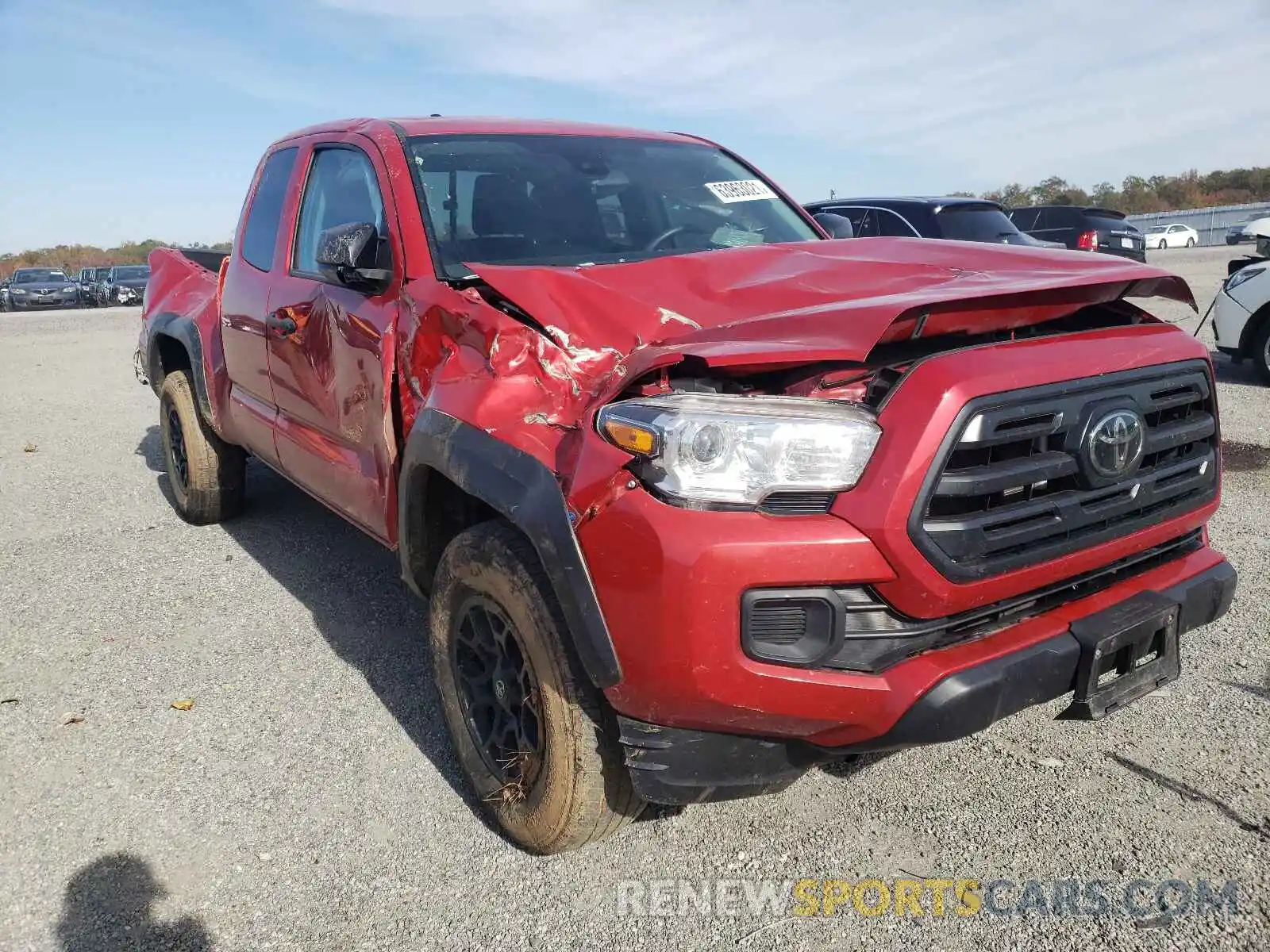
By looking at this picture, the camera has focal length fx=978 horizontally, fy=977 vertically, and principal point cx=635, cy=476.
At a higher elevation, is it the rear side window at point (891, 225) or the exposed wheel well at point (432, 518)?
the rear side window at point (891, 225)

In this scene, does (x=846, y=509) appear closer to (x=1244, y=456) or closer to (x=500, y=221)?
(x=500, y=221)

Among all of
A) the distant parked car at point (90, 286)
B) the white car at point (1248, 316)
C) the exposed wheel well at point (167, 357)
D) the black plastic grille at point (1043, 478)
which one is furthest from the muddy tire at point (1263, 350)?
the distant parked car at point (90, 286)

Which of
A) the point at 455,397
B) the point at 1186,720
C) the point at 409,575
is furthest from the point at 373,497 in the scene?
the point at 1186,720

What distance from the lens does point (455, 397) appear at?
8.55ft

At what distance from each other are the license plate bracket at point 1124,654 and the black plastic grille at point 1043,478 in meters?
0.18

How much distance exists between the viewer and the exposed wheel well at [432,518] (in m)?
2.83

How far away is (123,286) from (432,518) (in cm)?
3309

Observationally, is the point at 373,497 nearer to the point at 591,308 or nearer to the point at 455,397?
the point at 455,397

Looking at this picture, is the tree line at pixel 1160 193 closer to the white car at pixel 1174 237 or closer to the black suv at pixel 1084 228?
the white car at pixel 1174 237

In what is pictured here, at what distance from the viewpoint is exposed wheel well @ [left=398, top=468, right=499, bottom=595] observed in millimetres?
2834

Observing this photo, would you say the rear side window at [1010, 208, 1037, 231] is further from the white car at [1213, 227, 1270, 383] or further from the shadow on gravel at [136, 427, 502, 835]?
the shadow on gravel at [136, 427, 502, 835]

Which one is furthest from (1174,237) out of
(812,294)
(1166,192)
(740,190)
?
(812,294)

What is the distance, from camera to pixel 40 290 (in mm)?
30469

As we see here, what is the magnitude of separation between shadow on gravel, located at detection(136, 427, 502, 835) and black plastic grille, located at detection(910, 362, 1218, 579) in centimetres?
156
